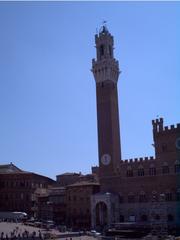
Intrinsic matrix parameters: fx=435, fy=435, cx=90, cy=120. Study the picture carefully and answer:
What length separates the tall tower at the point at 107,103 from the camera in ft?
221

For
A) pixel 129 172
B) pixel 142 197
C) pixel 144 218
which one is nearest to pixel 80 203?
pixel 129 172

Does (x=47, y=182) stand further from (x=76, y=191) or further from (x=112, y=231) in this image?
(x=112, y=231)

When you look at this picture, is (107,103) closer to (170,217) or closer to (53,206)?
(170,217)

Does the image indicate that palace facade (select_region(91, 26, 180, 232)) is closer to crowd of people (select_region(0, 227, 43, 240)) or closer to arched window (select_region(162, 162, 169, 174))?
arched window (select_region(162, 162, 169, 174))

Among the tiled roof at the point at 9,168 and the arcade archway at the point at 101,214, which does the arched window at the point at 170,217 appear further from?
the tiled roof at the point at 9,168

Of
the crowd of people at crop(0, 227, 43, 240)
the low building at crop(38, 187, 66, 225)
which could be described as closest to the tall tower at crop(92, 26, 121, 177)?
the low building at crop(38, 187, 66, 225)

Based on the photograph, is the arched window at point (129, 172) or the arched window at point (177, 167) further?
the arched window at point (129, 172)

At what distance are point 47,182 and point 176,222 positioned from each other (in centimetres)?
4045

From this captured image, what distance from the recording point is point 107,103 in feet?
228

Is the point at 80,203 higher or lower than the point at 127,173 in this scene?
lower

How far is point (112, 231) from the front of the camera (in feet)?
178

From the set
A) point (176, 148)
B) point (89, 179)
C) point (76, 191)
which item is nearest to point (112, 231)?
point (176, 148)

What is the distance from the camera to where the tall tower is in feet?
221

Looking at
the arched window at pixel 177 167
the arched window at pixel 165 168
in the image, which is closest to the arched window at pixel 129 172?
the arched window at pixel 165 168
